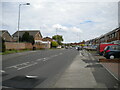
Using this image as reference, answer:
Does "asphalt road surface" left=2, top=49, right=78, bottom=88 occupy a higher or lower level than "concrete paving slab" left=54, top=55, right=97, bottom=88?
lower

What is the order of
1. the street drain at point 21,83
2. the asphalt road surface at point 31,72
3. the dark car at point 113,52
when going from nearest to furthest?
the street drain at point 21,83, the asphalt road surface at point 31,72, the dark car at point 113,52

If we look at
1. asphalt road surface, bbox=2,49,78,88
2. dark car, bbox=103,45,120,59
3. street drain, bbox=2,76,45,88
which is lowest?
asphalt road surface, bbox=2,49,78,88

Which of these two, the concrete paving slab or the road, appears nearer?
the concrete paving slab

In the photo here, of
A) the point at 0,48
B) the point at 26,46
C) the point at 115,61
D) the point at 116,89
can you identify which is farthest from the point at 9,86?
the point at 26,46

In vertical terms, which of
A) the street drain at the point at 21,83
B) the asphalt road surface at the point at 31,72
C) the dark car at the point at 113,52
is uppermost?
the dark car at the point at 113,52

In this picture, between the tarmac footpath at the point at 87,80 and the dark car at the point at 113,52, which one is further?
the dark car at the point at 113,52

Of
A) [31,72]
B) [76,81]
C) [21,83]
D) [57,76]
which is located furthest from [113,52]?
[21,83]

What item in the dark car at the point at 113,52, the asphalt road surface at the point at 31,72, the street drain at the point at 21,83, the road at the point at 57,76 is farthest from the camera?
the dark car at the point at 113,52

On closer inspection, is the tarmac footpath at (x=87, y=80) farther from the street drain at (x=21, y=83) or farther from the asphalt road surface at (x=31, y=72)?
the street drain at (x=21, y=83)

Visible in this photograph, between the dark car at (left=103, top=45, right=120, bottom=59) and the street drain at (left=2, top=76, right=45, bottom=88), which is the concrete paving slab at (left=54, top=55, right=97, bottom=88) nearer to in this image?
the street drain at (left=2, top=76, right=45, bottom=88)

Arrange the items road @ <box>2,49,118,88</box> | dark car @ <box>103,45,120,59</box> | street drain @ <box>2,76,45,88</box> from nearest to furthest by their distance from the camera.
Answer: street drain @ <box>2,76,45,88</box> → road @ <box>2,49,118,88</box> → dark car @ <box>103,45,120,59</box>

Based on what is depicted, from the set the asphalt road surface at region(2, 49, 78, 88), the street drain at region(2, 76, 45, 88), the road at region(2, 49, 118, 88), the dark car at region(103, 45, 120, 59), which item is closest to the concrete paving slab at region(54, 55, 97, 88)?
the road at region(2, 49, 118, 88)

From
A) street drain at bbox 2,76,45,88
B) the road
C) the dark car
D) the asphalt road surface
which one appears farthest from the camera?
the dark car

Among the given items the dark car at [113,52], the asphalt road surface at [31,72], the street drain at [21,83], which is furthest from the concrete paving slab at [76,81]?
the dark car at [113,52]
